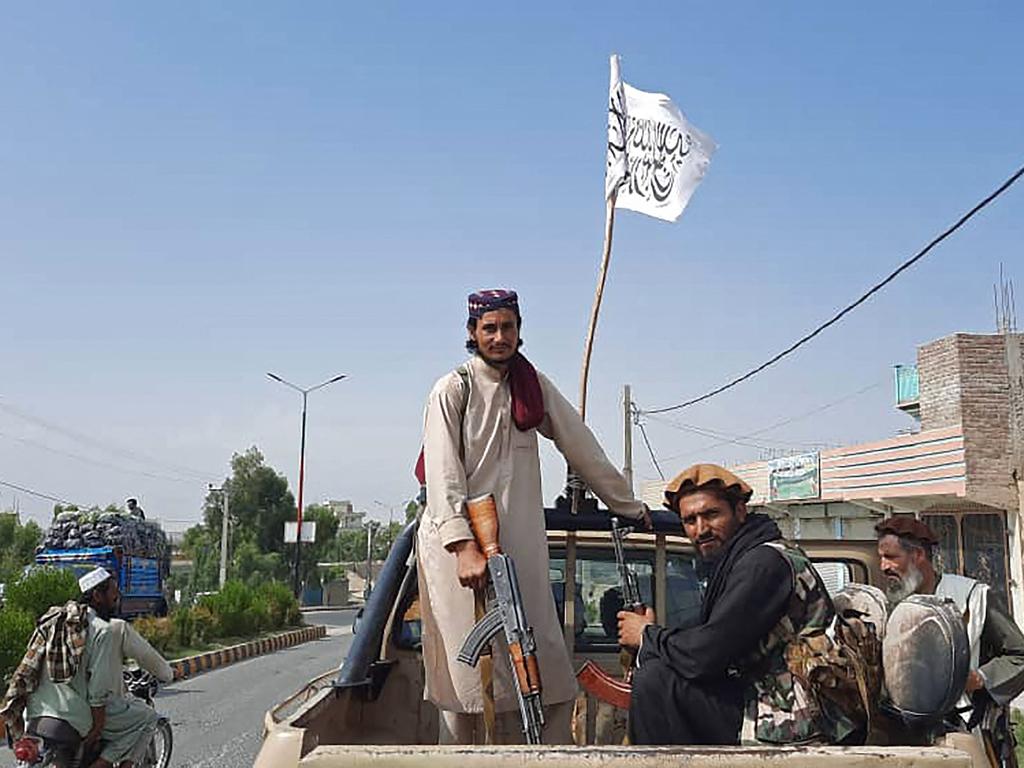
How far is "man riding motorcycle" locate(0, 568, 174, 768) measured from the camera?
527 centimetres

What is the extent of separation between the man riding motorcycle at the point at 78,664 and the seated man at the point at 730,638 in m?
3.55

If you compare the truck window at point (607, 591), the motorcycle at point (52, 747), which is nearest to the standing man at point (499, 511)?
the truck window at point (607, 591)

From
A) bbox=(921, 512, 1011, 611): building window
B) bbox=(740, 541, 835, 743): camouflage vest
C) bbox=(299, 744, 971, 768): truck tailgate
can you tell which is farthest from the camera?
bbox=(921, 512, 1011, 611): building window

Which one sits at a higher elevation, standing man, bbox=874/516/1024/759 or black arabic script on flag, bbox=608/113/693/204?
black arabic script on flag, bbox=608/113/693/204

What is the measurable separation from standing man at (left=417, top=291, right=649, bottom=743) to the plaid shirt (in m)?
2.74

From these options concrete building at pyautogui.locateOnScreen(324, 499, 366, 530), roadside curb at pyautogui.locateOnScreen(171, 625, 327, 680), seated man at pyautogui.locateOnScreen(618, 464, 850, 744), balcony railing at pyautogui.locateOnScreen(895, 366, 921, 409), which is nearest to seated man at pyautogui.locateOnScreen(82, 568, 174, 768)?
seated man at pyautogui.locateOnScreen(618, 464, 850, 744)

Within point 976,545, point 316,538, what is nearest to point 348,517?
point 316,538

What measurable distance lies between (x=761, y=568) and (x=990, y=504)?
1448cm

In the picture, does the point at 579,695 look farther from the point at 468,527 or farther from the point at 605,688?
the point at 468,527

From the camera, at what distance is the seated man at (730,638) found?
97.8 inches

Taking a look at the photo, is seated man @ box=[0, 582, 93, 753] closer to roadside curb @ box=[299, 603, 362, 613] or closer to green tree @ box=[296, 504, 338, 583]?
roadside curb @ box=[299, 603, 362, 613]

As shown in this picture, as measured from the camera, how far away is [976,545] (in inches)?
636

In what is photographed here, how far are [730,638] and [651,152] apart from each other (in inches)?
A: 256

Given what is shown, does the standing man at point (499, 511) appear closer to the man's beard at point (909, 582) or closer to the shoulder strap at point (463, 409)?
the shoulder strap at point (463, 409)
